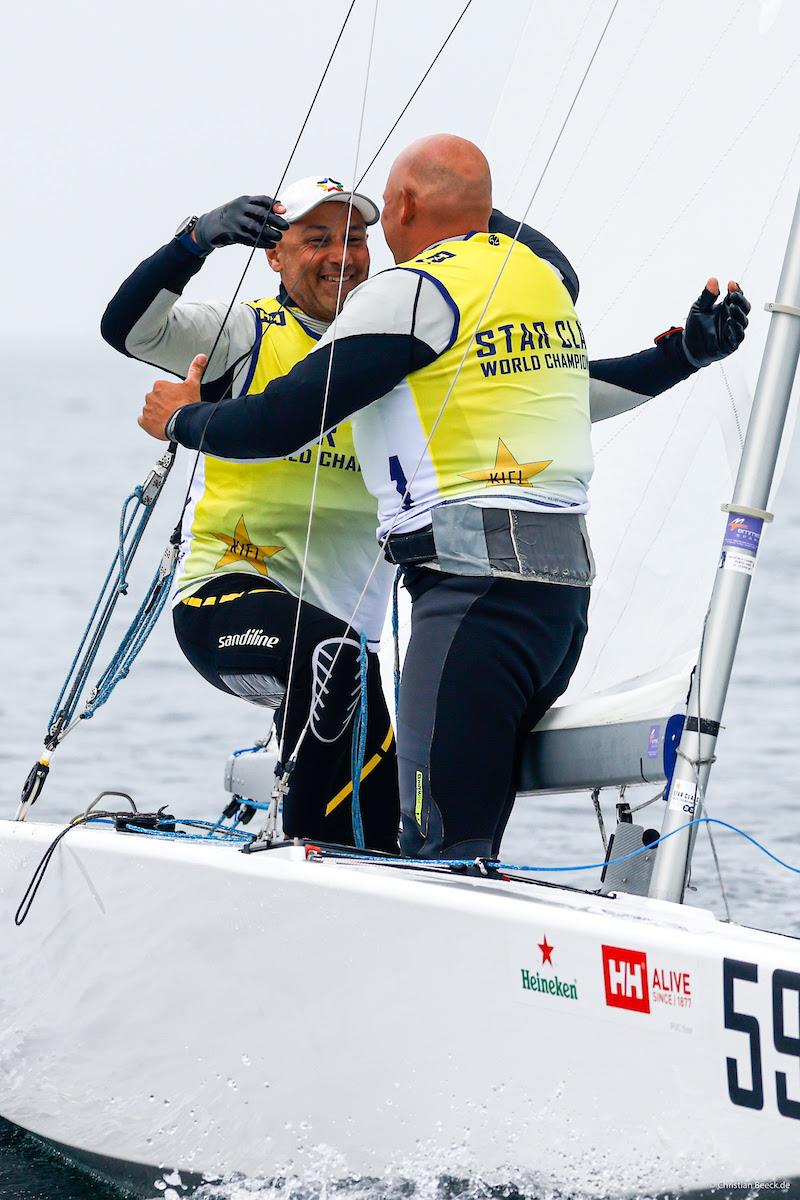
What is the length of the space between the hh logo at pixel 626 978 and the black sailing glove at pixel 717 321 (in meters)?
0.95

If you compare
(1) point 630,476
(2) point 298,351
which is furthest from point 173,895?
(1) point 630,476

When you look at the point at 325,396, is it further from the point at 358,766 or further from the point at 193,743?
the point at 193,743

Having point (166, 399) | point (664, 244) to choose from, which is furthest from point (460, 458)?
point (664, 244)

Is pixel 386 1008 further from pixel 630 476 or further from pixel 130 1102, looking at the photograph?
pixel 630 476

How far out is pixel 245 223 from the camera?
2.26 metres

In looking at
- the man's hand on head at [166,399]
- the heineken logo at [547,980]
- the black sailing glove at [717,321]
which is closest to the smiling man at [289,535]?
the man's hand on head at [166,399]

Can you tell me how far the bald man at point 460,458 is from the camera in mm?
2084

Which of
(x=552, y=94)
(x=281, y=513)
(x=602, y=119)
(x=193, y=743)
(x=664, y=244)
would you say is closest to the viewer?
(x=281, y=513)

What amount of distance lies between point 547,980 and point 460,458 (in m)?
0.62

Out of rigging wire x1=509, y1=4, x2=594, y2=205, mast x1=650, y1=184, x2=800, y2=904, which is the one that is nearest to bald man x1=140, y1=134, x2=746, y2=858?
mast x1=650, y1=184, x2=800, y2=904

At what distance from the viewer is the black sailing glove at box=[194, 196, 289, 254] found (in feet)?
7.39

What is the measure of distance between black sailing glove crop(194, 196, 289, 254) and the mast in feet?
2.06

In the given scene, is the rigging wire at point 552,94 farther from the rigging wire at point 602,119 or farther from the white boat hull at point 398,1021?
the white boat hull at point 398,1021

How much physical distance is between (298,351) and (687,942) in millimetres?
1175
